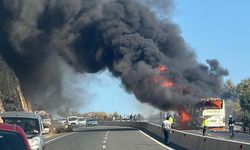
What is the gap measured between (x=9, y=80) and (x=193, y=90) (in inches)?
863

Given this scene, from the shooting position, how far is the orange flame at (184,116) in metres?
54.6

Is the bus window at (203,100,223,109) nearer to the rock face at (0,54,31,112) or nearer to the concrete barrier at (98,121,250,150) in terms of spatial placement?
the concrete barrier at (98,121,250,150)

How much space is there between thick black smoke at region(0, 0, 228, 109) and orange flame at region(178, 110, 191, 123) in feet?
3.24

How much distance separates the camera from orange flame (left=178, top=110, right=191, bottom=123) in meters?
54.6

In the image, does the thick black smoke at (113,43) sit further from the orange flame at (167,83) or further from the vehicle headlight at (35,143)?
the vehicle headlight at (35,143)

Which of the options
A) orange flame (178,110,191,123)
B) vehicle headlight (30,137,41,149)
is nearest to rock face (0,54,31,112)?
orange flame (178,110,191,123)

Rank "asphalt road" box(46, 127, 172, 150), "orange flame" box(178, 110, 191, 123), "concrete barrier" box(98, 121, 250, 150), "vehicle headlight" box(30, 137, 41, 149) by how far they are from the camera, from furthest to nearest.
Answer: "orange flame" box(178, 110, 191, 123), "asphalt road" box(46, 127, 172, 150), "concrete barrier" box(98, 121, 250, 150), "vehicle headlight" box(30, 137, 41, 149)

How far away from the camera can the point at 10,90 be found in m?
64.1

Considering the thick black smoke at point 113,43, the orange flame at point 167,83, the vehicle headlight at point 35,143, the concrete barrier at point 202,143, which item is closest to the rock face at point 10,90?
the thick black smoke at point 113,43

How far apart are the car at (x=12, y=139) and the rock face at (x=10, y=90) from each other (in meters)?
53.5

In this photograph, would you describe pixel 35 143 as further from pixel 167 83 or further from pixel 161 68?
pixel 161 68

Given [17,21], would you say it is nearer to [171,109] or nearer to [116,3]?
[116,3]

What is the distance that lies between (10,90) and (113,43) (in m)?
13.9

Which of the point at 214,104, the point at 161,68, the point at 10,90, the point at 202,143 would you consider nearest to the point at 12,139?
the point at 202,143
